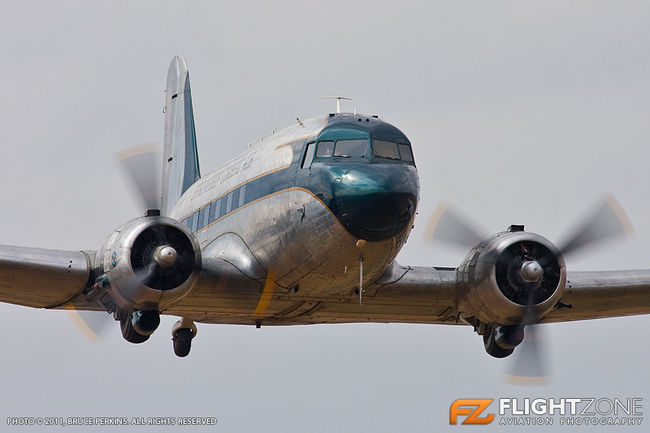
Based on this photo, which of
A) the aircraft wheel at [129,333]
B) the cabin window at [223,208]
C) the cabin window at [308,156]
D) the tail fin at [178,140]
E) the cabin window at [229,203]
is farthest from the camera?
the tail fin at [178,140]

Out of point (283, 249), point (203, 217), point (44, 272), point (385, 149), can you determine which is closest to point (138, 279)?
point (44, 272)

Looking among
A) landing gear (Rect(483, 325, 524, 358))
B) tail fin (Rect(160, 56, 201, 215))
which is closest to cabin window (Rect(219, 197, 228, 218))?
landing gear (Rect(483, 325, 524, 358))

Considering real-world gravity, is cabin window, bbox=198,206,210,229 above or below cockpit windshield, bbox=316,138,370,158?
above

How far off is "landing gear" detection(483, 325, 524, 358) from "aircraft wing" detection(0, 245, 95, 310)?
7677 millimetres

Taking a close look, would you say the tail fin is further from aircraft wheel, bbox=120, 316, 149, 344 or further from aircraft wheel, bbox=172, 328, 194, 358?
aircraft wheel, bbox=120, 316, 149, 344

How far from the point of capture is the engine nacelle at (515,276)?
2078 cm

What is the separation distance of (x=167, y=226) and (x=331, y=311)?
4.20 metres

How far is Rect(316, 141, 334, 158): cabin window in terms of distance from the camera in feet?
62.1

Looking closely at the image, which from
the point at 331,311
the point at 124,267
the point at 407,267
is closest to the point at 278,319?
the point at 331,311

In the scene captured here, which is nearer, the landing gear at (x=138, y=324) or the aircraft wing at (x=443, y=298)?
the landing gear at (x=138, y=324)

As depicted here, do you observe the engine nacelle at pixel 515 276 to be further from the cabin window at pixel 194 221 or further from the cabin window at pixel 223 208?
the cabin window at pixel 194 221

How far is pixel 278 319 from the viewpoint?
22.3 metres

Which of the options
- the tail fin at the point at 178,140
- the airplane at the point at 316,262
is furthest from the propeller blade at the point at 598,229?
the tail fin at the point at 178,140

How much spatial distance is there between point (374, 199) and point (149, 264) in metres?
3.98
